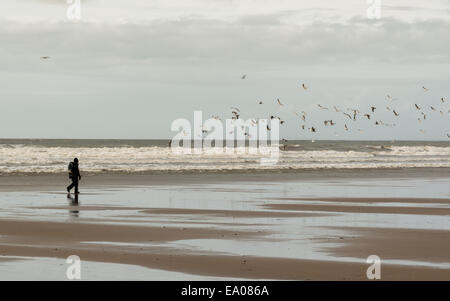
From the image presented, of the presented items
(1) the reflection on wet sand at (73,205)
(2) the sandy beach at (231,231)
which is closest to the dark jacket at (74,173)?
(1) the reflection on wet sand at (73,205)

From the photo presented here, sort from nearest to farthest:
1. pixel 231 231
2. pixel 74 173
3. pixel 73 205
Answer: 1. pixel 231 231
2. pixel 73 205
3. pixel 74 173

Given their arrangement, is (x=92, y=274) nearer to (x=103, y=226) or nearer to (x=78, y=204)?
(x=103, y=226)

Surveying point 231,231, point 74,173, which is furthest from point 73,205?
point 231,231

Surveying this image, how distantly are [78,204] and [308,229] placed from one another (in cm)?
980

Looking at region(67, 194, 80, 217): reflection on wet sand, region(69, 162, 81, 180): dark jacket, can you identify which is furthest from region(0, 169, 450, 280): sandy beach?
region(69, 162, 81, 180): dark jacket

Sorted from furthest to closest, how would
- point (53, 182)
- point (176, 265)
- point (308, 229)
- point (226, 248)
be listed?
point (53, 182)
point (308, 229)
point (226, 248)
point (176, 265)

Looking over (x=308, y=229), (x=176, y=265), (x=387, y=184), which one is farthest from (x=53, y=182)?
(x=176, y=265)

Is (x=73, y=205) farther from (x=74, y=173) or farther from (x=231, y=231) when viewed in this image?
(x=231, y=231)

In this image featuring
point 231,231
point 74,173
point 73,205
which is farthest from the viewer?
point 74,173

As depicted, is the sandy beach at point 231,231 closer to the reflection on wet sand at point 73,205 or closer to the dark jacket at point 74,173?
the reflection on wet sand at point 73,205

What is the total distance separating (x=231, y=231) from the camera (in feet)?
61.1

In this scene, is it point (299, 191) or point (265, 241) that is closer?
point (265, 241)

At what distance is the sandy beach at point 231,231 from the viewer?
44.1ft

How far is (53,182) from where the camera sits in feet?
125
